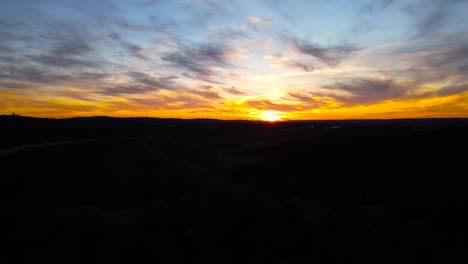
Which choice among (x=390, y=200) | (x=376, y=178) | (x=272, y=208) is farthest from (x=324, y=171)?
(x=272, y=208)

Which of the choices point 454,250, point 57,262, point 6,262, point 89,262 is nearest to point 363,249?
point 454,250

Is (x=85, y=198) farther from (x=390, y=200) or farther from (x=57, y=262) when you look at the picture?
(x=390, y=200)

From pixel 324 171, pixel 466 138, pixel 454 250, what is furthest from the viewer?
pixel 466 138

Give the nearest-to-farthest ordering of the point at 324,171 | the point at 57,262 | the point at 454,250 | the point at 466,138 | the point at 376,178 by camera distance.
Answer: the point at 57,262 < the point at 454,250 < the point at 376,178 < the point at 324,171 < the point at 466,138

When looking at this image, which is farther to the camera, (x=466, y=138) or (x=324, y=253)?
(x=466, y=138)

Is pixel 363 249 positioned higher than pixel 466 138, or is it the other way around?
pixel 466 138

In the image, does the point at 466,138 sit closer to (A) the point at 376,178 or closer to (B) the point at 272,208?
(A) the point at 376,178
